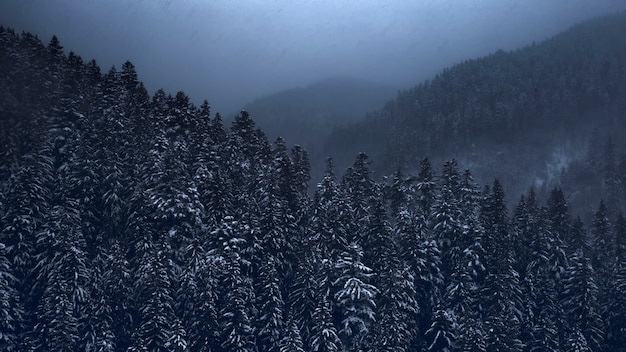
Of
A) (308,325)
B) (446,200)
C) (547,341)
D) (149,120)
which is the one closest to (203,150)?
A: (149,120)

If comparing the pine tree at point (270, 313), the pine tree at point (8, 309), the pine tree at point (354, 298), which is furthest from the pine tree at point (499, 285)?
the pine tree at point (8, 309)

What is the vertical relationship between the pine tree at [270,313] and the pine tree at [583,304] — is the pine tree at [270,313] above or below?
above

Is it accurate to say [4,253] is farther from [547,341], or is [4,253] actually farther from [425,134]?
[425,134]

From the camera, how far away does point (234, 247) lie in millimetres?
53250

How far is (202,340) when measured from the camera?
161 feet

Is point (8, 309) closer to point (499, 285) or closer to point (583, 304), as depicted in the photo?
point (499, 285)

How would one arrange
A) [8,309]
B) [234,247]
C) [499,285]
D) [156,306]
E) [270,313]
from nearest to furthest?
1. [8,309]
2. [156,306]
3. [270,313]
4. [234,247]
5. [499,285]

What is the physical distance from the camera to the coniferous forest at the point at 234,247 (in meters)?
49.2

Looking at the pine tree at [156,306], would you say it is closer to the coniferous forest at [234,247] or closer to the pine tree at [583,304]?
the coniferous forest at [234,247]

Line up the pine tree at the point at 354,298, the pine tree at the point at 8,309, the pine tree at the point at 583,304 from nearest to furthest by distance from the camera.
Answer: the pine tree at the point at 8,309, the pine tree at the point at 354,298, the pine tree at the point at 583,304

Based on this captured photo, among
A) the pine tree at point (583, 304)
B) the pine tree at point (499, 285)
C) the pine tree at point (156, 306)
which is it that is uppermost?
the pine tree at point (156, 306)

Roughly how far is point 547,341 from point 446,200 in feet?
56.4


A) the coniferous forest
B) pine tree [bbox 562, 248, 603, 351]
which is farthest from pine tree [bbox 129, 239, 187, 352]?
pine tree [bbox 562, 248, 603, 351]

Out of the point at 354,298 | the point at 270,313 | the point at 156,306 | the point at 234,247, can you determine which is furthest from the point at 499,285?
the point at 156,306
